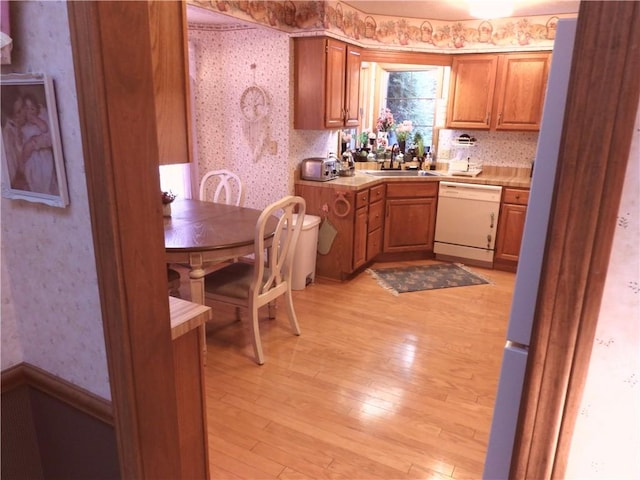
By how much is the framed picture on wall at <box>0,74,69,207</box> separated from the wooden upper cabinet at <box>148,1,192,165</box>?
252 millimetres

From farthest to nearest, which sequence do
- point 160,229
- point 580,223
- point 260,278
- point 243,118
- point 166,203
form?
point 243,118 < point 166,203 < point 260,278 < point 160,229 < point 580,223

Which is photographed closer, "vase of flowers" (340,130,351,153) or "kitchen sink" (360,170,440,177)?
"kitchen sink" (360,170,440,177)

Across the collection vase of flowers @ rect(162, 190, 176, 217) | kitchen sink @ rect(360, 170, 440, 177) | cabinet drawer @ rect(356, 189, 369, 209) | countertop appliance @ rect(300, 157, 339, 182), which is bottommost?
cabinet drawer @ rect(356, 189, 369, 209)

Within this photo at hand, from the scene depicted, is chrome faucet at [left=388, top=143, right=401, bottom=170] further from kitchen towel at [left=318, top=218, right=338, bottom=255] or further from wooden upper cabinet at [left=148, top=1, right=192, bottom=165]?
wooden upper cabinet at [left=148, top=1, right=192, bottom=165]

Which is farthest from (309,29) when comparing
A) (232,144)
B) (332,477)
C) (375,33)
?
(332,477)

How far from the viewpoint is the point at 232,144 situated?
4.34 meters

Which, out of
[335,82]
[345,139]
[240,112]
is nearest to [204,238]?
[240,112]

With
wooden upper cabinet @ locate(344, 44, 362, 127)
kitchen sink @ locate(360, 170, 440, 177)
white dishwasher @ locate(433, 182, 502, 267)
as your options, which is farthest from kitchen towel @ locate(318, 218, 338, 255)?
white dishwasher @ locate(433, 182, 502, 267)

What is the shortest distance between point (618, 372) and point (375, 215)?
3582 mm

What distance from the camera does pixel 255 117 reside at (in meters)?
4.14

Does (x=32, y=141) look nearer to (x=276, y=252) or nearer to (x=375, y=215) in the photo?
(x=276, y=252)

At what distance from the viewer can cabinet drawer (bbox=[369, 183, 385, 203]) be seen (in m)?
4.25

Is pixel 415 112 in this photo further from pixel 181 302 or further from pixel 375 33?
pixel 181 302

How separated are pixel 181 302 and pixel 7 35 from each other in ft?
2.81
